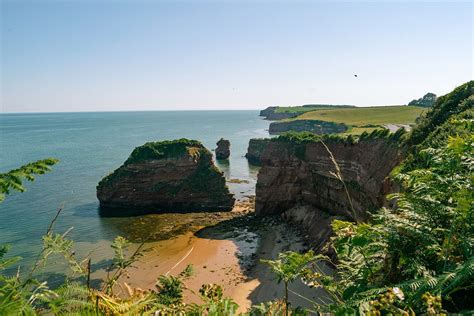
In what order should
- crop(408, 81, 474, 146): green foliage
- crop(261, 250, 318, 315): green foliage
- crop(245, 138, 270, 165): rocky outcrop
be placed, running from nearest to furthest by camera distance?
crop(261, 250, 318, 315): green foliage, crop(408, 81, 474, 146): green foliage, crop(245, 138, 270, 165): rocky outcrop

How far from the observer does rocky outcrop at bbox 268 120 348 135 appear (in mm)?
121125

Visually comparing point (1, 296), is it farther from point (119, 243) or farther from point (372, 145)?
point (372, 145)

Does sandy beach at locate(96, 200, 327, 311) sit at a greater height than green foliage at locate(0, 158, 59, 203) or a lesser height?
lesser

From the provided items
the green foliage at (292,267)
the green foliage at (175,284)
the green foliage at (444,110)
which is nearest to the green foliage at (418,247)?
the green foliage at (292,267)

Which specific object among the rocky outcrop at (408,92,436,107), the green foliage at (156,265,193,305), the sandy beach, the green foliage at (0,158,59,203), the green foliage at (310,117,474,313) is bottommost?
the sandy beach

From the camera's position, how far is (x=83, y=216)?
4956 cm

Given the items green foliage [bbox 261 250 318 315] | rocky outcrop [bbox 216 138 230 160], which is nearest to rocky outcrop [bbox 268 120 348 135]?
Answer: rocky outcrop [bbox 216 138 230 160]

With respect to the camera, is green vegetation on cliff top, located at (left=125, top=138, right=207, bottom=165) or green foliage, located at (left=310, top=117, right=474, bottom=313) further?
green vegetation on cliff top, located at (left=125, top=138, right=207, bottom=165)

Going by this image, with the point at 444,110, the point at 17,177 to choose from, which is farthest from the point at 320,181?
the point at 17,177

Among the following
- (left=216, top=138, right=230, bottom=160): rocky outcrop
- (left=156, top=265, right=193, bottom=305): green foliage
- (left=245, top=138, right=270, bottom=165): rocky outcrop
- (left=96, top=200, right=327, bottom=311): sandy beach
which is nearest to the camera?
(left=156, top=265, right=193, bottom=305): green foliage

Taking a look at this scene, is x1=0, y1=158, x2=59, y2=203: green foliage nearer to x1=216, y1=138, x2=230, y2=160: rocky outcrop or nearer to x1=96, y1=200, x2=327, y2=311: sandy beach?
x1=96, y1=200, x2=327, y2=311: sandy beach

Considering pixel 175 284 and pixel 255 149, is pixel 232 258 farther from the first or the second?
pixel 255 149

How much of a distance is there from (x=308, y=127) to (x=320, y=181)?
103943 mm

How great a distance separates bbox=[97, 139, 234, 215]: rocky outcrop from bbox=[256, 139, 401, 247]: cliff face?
8.86 m
